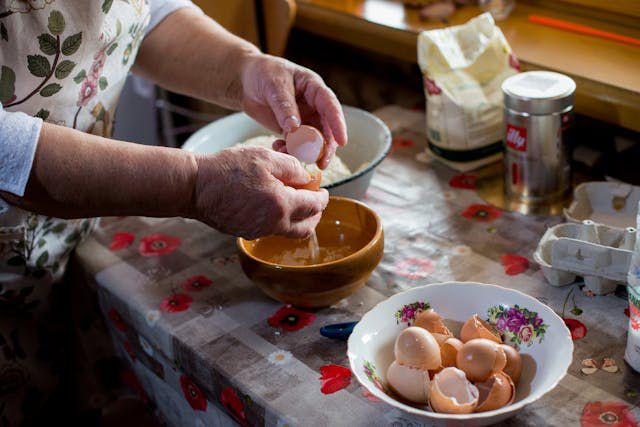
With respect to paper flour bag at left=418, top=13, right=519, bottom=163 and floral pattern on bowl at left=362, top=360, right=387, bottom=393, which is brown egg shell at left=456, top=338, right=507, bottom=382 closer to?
floral pattern on bowl at left=362, top=360, right=387, bottom=393

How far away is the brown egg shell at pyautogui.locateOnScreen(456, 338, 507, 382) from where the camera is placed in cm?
84

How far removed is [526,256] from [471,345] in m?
0.33

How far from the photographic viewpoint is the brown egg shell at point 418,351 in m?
0.85

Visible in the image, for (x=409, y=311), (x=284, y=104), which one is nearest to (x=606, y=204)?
(x=409, y=311)

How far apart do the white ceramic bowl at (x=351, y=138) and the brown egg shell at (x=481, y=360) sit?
1.48ft

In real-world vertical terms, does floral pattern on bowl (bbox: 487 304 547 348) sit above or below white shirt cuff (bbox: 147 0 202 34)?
below

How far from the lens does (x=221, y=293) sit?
3.80 ft

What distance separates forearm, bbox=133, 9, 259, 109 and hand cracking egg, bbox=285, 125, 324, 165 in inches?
8.6

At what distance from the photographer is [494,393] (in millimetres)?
817

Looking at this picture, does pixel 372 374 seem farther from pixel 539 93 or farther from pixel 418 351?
pixel 539 93

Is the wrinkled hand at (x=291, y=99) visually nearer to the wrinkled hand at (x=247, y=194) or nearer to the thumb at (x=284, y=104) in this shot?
the thumb at (x=284, y=104)

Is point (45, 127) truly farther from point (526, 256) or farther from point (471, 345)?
point (526, 256)

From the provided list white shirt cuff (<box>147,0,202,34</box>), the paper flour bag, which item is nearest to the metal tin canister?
the paper flour bag

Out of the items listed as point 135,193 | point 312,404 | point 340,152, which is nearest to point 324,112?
point 340,152
